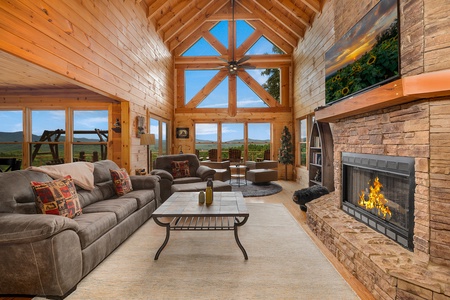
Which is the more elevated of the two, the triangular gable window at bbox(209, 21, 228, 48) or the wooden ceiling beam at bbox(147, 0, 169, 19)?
the triangular gable window at bbox(209, 21, 228, 48)

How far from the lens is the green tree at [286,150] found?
7656 mm

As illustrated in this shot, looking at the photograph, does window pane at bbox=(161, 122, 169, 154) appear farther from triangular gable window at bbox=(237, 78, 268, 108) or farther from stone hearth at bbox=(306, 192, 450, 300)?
stone hearth at bbox=(306, 192, 450, 300)

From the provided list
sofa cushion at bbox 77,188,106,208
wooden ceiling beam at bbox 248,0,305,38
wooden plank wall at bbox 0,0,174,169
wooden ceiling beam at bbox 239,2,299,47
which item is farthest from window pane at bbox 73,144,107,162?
wooden ceiling beam at bbox 239,2,299,47

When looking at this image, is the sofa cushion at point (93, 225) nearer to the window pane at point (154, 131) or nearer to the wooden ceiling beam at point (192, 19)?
the window pane at point (154, 131)

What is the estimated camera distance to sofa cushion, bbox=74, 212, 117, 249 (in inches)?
81.4

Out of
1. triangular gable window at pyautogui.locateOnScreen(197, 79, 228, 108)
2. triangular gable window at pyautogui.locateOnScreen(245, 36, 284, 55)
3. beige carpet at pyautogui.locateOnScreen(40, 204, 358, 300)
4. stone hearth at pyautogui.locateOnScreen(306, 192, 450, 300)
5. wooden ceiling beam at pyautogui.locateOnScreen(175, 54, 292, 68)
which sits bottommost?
beige carpet at pyautogui.locateOnScreen(40, 204, 358, 300)

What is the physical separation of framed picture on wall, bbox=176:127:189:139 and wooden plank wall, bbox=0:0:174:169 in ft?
5.73

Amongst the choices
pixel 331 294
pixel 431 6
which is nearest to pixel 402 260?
pixel 331 294

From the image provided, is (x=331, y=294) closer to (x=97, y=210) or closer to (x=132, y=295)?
(x=132, y=295)

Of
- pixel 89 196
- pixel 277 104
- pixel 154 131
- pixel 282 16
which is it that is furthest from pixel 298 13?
pixel 89 196

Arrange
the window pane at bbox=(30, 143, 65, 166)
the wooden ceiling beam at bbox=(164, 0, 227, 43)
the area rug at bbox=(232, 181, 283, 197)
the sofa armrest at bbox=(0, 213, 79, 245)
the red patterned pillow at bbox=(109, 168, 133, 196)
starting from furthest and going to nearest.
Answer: the wooden ceiling beam at bbox=(164, 0, 227, 43) < the area rug at bbox=(232, 181, 283, 197) < the window pane at bbox=(30, 143, 65, 166) < the red patterned pillow at bbox=(109, 168, 133, 196) < the sofa armrest at bbox=(0, 213, 79, 245)

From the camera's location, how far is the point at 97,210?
8.83 ft

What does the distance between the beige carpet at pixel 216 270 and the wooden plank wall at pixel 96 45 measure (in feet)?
7.92

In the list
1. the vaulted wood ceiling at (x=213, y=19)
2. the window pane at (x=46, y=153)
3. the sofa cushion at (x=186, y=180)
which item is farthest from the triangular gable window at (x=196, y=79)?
the window pane at (x=46, y=153)
